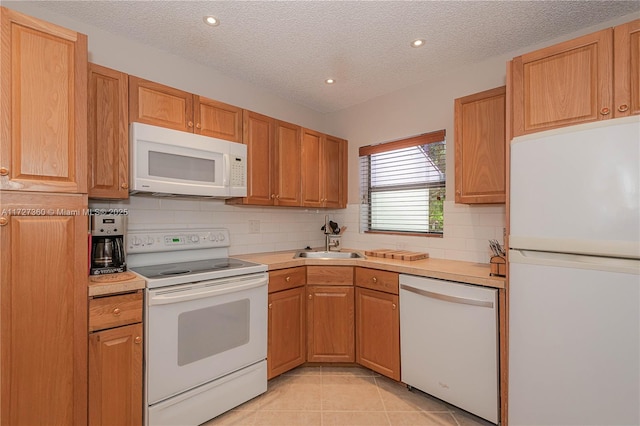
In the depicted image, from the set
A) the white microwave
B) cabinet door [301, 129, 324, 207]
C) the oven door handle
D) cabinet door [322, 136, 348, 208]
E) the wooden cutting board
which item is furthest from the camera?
cabinet door [322, 136, 348, 208]

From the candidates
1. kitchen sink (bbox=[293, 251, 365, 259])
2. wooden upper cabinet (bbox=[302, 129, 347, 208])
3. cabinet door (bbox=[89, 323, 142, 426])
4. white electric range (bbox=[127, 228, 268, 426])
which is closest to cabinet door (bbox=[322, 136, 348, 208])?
wooden upper cabinet (bbox=[302, 129, 347, 208])

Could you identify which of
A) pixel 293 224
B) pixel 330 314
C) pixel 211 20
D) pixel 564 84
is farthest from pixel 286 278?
pixel 564 84

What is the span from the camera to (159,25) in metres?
2.01

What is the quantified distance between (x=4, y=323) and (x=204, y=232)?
1.30 meters

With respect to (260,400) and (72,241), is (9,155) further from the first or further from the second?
(260,400)

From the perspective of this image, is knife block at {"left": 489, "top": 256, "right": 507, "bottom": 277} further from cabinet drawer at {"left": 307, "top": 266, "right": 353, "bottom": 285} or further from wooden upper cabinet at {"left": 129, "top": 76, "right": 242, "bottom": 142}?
wooden upper cabinet at {"left": 129, "top": 76, "right": 242, "bottom": 142}

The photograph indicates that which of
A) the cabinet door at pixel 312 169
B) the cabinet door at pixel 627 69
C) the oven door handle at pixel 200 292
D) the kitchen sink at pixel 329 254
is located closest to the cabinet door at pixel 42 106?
the oven door handle at pixel 200 292

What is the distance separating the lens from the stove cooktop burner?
191 centimetres

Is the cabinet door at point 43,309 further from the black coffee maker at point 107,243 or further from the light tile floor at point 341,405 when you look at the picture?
the light tile floor at point 341,405

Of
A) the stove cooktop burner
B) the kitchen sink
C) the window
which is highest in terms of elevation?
the window

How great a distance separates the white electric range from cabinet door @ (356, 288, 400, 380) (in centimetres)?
79

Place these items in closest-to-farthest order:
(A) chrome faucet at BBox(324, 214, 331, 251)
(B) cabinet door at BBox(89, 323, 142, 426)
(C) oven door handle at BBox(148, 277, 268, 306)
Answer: (B) cabinet door at BBox(89, 323, 142, 426), (C) oven door handle at BBox(148, 277, 268, 306), (A) chrome faucet at BBox(324, 214, 331, 251)


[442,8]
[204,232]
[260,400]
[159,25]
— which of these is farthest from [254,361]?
[442,8]

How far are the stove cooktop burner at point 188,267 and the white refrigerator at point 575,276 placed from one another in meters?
1.74
